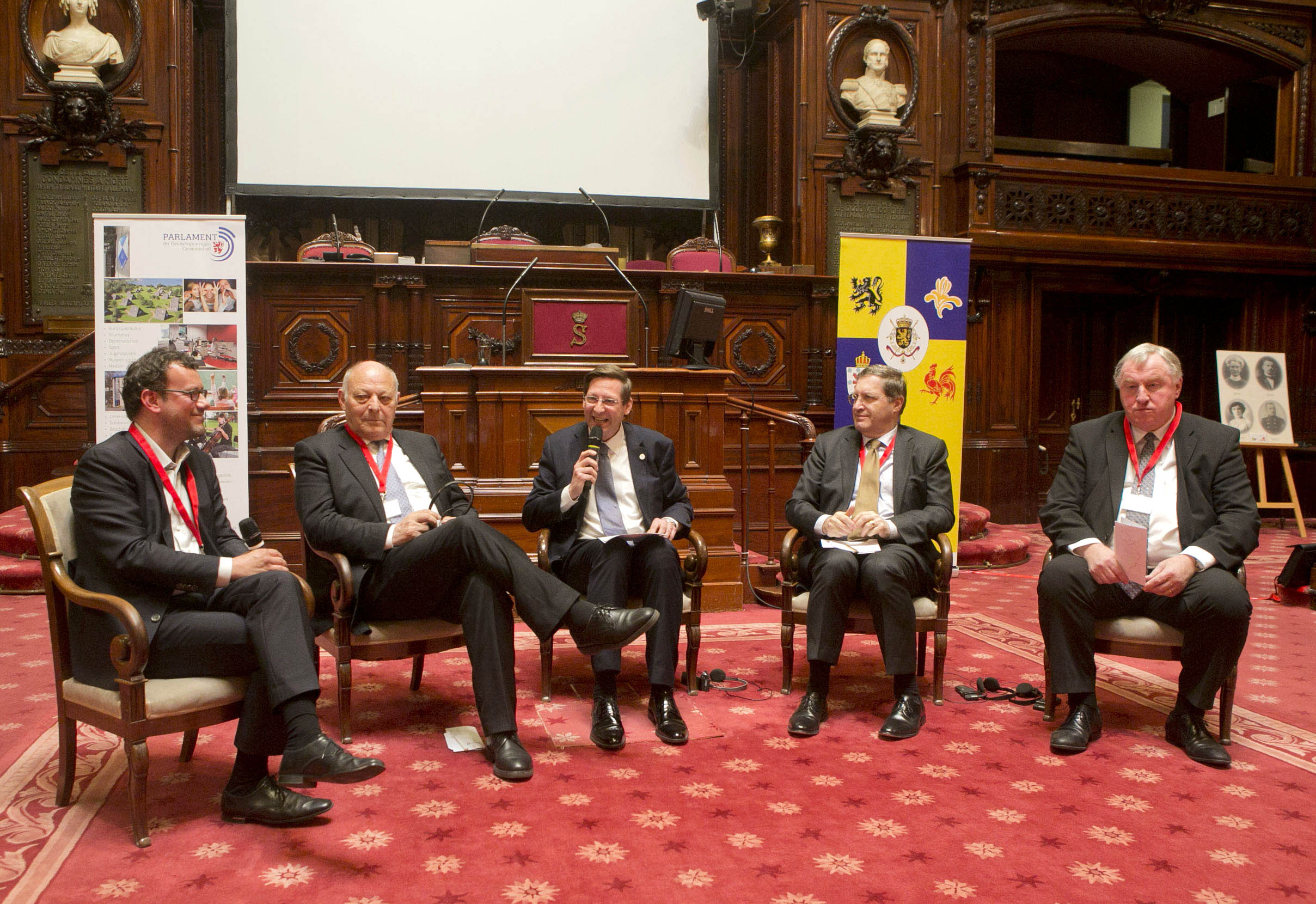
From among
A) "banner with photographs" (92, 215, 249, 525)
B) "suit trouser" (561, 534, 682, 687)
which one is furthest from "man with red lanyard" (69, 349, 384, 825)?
"banner with photographs" (92, 215, 249, 525)

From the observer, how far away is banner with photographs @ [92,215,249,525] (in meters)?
5.46

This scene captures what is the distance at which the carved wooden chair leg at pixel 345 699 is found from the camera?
9.62ft

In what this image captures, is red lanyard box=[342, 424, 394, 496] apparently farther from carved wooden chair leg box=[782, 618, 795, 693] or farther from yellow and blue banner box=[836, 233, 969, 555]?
yellow and blue banner box=[836, 233, 969, 555]

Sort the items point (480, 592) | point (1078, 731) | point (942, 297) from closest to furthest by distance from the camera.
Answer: point (480, 592) → point (1078, 731) → point (942, 297)

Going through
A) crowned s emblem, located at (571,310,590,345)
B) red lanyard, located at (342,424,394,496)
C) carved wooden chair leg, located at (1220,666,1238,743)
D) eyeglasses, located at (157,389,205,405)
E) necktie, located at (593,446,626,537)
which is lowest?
carved wooden chair leg, located at (1220,666,1238,743)

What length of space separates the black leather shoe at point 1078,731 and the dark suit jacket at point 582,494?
141 centimetres

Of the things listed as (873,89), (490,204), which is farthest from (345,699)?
(873,89)

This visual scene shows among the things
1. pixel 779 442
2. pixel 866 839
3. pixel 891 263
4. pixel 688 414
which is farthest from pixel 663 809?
pixel 779 442

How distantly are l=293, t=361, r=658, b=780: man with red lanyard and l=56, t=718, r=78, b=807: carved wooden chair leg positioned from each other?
2.56ft

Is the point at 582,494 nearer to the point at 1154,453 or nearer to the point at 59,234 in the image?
the point at 1154,453

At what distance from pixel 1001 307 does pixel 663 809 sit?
21.9ft

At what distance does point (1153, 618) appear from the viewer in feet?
10.1

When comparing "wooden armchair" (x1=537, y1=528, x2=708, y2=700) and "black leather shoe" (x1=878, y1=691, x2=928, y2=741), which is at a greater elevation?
"wooden armchair" (x1=537, y1=528, x2=708, y2=700)

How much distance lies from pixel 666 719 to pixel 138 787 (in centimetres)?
154
